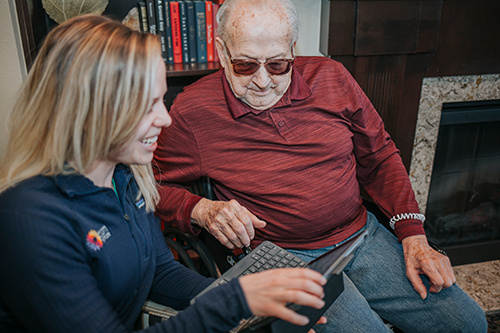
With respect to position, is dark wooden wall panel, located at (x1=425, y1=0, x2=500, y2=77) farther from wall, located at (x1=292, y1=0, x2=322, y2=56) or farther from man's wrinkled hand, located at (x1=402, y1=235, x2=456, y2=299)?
man's wrinkled hand, located at (x1=402, y1=235, x2=456, y2=299)

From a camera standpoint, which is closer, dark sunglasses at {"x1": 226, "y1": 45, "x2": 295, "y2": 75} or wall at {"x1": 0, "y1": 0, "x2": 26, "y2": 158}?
dark sunglasses at {"x1": 226, "y1": 45, "x2": 295, "y2": 75}

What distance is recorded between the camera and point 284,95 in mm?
1396

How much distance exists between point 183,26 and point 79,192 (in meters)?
1.03

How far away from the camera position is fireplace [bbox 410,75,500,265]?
6.58 feet

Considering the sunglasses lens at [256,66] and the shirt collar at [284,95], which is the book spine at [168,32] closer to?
the shirt collar at [284,95]

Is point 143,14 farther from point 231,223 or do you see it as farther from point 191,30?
point 231,223

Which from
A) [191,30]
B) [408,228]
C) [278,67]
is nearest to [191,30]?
[191,30]

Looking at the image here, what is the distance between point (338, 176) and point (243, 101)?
40 cm

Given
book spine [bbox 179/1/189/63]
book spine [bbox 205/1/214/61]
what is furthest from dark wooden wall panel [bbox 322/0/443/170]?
book spine [bbox 179/1/189/63]

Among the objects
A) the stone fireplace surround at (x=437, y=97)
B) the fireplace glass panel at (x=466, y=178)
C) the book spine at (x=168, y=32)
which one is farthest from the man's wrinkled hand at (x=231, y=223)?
the fireplace glass panel at (x=466, y=178)

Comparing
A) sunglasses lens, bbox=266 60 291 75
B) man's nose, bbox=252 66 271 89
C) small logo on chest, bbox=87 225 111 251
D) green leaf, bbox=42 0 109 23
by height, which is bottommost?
small logo on chest, bbox=87 225 111 251

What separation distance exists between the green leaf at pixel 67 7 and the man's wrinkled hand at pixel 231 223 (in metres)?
0.87

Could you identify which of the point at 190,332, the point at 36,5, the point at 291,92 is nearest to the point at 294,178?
the point at 291,92

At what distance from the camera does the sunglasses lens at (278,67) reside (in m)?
1.31
